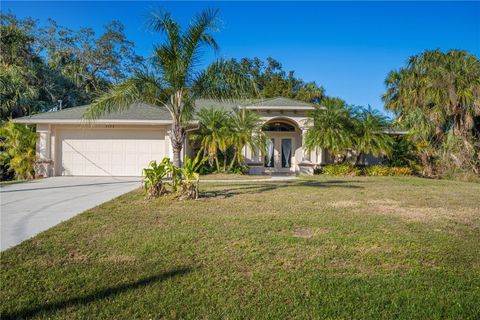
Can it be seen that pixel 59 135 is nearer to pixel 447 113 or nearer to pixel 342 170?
pixel 342 170

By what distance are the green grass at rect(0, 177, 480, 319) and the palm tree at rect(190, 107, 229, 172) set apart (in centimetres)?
879

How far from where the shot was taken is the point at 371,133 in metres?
16.6

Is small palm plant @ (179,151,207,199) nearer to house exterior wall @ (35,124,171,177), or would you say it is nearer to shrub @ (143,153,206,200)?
shrub @ (143,153,206,200)

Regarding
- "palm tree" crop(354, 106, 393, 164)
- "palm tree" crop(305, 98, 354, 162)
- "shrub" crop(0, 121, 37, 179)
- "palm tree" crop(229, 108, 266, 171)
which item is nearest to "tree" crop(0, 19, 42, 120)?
"shrub" crop(0, 121, 37, 179)

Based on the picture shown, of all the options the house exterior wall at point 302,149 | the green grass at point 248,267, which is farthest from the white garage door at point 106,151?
the green grass at point 248,267

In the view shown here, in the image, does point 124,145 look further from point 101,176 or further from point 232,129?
point 232,129

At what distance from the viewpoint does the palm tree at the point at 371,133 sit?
→ 642 inches

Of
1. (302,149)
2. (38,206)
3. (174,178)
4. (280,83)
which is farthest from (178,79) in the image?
(280,83)

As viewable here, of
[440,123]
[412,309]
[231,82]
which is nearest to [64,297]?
[412,309]

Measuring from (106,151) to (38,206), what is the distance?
27.9ft

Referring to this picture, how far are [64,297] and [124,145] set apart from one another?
1355cm

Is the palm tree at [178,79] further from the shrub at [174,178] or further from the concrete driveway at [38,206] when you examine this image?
the concrete driveway at [38,206]

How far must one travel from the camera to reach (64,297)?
10.0 ft

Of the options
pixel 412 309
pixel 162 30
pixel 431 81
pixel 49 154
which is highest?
pixel 431 81
